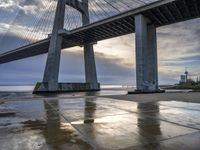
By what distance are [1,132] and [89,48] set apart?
4322 cm

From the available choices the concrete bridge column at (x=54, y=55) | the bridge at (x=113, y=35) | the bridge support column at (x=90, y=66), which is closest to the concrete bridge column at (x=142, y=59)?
the bridge at (x=113, y=35)

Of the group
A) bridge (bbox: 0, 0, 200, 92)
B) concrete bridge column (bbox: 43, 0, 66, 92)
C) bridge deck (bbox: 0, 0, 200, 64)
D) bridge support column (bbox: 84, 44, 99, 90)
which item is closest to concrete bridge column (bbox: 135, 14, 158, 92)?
bridge (bbox: 0, 0, 200, 92)

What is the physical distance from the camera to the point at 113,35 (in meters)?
44.3

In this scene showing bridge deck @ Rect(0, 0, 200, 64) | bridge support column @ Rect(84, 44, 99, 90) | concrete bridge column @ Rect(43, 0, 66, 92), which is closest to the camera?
bridge deck @ Rect(0, 0, 200, 64)

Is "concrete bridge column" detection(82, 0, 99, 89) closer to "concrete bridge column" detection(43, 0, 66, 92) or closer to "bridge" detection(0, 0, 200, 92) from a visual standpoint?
"bridge" detection(0, 0, 200, 92)

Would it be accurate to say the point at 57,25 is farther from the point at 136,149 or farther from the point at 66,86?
the point at 136,149

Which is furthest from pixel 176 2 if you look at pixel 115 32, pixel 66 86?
pixel 66 86

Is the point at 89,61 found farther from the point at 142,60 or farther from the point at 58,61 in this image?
the point at 142,60

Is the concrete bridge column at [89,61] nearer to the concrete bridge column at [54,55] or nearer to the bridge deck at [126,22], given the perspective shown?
the bridge deck at [126,22]

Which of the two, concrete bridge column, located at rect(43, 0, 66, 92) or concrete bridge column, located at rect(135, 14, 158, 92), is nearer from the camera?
concrete bridge column, located at rect(135, 14, 158, 92)

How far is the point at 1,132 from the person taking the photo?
514 cm

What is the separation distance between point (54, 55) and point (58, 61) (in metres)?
1.59

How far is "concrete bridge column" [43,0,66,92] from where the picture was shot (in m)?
39.9

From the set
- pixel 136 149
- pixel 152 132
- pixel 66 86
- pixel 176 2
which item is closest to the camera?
pixel 136 149
